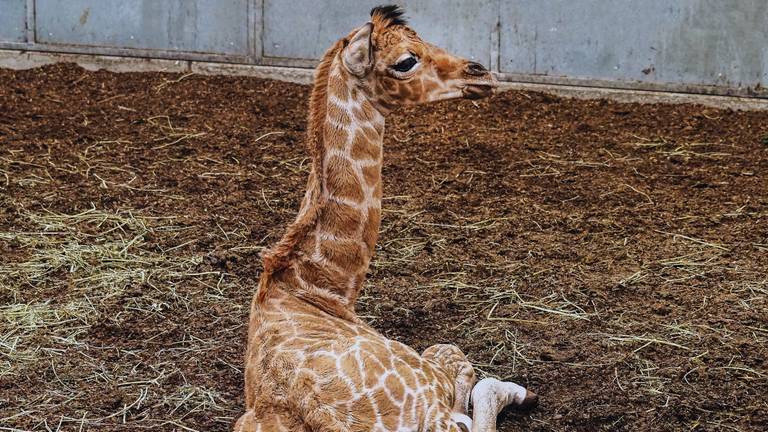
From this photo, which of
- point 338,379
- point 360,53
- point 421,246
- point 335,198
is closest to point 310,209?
point 335,198

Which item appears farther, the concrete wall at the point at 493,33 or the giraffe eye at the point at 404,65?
the concrete wall at the point at 493,33

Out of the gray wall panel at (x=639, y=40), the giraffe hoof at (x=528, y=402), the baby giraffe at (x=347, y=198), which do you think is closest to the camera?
the baby giraffe at (x=347, y=198)

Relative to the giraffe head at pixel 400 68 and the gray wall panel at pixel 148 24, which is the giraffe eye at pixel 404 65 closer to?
the giraffe head at pixel 400 68

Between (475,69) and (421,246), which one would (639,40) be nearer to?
(421,246)

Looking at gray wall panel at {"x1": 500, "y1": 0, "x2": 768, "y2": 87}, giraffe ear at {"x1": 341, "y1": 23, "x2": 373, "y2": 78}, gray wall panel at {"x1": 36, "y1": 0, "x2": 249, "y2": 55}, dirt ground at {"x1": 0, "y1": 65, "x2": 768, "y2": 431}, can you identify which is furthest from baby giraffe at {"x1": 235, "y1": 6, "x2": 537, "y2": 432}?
gray wall panel at {"x1": 36, "y1": 0, "x2": 249, "y2": 55}

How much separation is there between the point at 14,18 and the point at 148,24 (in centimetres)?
124

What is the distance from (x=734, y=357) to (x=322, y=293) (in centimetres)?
222

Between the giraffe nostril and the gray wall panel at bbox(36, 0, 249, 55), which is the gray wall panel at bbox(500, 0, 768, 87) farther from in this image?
the giraffe nostril

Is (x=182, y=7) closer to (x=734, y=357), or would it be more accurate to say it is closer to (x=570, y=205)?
(x=570, y=205)

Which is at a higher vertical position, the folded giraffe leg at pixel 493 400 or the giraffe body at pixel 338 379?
the giraffe body at pixel 338 379

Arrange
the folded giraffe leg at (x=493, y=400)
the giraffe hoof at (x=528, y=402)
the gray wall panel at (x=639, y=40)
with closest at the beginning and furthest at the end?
1. the folded giraffe leg at (x=493, y=400)
2. the giraffe hoof at (x=528, y=402)
3. the gray wall panel at (x=639, y=40)

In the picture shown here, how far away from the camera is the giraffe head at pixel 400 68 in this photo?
445 centimetres

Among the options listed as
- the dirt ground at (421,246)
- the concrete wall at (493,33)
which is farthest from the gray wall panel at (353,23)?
the dirt ground at (421,246)

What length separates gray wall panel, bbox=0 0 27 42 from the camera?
992 cm
